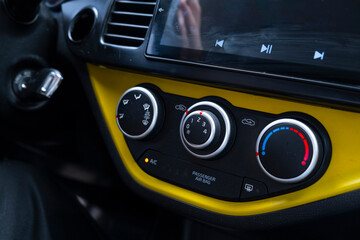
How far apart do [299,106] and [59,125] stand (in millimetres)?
672

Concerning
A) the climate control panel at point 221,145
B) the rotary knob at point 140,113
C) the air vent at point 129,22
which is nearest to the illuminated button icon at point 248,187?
the climate control panel at point 221,145

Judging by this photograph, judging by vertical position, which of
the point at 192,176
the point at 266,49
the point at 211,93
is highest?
the point at 266,49

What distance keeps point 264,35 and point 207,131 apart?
168 mm

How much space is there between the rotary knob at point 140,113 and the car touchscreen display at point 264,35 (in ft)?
0.25

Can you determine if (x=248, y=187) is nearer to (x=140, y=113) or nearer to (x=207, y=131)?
(x=207, y=131)

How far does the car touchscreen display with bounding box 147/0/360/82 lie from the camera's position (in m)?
0.52

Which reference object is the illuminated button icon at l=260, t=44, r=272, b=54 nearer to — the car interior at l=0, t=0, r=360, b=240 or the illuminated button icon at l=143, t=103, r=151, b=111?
the car interior at l=0, t=0, r=360, b=240

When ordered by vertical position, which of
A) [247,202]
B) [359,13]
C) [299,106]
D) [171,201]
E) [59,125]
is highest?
[359,13]

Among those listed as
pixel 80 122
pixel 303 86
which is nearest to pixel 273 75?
pixel 303 86

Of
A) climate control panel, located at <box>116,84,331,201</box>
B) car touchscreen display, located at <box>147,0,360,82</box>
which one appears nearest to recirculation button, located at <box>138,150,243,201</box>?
climate control panel, located at <box>116,84,331,201</box>

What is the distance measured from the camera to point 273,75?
55 cm

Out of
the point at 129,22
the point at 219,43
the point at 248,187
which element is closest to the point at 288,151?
the point at 248,187

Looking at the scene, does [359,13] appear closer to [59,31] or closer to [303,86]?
[303,86]

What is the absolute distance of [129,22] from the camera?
72cm
